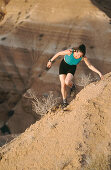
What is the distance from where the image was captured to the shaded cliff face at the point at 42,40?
38.0 ft

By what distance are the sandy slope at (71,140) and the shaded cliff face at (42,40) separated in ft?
26.2

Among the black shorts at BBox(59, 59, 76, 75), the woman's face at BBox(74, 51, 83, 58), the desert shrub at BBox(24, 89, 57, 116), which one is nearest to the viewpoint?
the woman's face at BBox(74, 51, 83, 58)

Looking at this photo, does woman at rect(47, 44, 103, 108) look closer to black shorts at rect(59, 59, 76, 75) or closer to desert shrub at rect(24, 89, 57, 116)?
black shorts at rect(59, 59, 76, 75)

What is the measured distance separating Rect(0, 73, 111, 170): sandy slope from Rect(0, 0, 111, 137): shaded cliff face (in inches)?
315

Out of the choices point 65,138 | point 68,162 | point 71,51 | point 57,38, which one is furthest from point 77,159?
point 57,38

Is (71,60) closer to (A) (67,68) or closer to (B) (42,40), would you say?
(A) (67,68)

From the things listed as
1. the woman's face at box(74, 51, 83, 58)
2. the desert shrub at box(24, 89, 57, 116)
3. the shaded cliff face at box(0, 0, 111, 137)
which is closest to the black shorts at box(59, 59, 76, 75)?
the woman's face at box(74, 51, 83, 58)

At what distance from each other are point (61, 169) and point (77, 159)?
211 mm

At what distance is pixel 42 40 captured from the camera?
41.4ft

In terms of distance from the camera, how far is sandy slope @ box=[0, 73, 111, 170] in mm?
2414

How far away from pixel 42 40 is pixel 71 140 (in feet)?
34.6

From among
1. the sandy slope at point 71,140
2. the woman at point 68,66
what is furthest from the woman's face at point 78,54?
the sandy slope at point 71,140

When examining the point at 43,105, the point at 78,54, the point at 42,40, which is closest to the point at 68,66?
the point at 78,54

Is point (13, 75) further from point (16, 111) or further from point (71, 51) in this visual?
point (71, 51)
